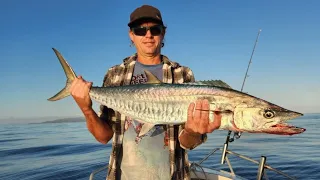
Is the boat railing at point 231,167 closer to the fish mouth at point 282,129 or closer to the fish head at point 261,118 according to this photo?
the fish head at point 261,118

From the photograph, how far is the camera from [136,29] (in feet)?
14.6

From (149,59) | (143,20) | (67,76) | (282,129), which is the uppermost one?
(143,20)

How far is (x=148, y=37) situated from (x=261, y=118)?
1.94 m

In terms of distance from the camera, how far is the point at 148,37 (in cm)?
437

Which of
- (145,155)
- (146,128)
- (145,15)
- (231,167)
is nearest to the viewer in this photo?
(146,128)

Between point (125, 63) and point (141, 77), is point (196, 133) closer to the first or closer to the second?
point (141, 77)

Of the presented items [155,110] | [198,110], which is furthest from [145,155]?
[198,110]

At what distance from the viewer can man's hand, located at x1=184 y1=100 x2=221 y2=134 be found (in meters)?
3.59

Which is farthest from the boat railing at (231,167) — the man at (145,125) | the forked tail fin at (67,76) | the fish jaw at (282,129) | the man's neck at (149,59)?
the fish jaw at (282,129)

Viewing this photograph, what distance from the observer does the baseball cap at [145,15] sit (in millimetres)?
4332

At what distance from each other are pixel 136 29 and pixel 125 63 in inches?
21.1

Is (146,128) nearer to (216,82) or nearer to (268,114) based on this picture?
(216,82)

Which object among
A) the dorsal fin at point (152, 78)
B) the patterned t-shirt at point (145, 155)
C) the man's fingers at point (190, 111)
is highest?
the dorsal fin at point (152, 78)

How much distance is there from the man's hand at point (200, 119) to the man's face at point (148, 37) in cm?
118
